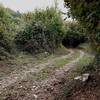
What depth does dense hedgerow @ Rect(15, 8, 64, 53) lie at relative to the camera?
21.5 metres

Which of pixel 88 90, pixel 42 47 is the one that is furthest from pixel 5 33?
pixel 88 90

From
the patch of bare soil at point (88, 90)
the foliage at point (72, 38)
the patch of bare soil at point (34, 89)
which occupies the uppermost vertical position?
the foliage at point (72, 38)

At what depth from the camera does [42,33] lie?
918 inches

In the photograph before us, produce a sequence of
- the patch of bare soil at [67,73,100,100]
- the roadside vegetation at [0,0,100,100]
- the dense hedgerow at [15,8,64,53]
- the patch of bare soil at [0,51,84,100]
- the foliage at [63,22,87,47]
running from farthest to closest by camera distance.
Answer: the foliage at [63,22,87,47] → the dense hedgerow at [15,8,64,53] → the roadside vegetation at [0,0,100,100] → the patch of bare soil at [0,51,84,100] → the patch of bare soil at [67,73,100,100]

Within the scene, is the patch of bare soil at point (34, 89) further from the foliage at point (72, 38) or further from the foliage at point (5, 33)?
the foliage at point (72, 38)

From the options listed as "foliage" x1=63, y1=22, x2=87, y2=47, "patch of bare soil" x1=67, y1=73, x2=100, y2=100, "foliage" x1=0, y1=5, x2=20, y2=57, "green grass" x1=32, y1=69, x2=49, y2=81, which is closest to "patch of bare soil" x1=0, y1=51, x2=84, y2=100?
"green grass" x1=32, y1=69, x2=49, y2=81

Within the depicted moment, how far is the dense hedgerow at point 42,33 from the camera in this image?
2146cm

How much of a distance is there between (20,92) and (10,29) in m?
11.8

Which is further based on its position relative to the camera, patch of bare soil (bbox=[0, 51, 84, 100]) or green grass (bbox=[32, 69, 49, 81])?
green grass (bbox=[32, 69, 49, 81])

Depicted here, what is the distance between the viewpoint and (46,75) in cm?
1193

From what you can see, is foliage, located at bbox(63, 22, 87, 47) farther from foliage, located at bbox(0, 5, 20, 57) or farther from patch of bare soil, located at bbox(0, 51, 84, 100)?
patch of bare soil, located at bbox(0, 51, 84, 100)

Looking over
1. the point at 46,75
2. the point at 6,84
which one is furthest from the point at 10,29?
the point at 6,84

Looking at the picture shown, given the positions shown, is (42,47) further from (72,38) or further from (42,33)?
(72,38)

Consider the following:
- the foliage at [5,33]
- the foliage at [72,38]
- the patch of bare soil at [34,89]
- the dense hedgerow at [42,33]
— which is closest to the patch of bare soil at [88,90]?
the patch of bare soil at [34,89]
